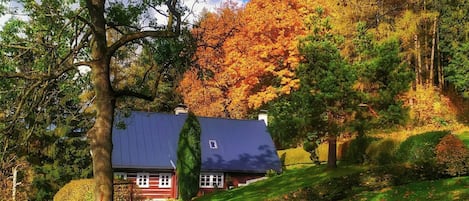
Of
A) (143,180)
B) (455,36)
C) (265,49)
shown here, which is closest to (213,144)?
(143,180)

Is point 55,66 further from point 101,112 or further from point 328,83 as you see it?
point 328,83

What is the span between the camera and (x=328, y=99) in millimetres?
21391

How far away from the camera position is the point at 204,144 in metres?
31.6

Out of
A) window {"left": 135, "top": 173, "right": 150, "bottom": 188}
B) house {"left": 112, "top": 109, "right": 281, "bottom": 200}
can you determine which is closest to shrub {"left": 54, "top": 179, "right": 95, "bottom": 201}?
house {"left": 112, "top": 109, "right": 281, "bottom": 200}

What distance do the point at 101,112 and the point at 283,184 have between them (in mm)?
14502

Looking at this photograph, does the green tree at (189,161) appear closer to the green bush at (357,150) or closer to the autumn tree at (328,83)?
the autumn tree at (328,83)

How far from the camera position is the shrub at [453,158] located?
637 inches

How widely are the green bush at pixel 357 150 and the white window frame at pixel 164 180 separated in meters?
10.5

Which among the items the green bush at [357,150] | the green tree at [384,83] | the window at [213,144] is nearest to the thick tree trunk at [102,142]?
the green tree at [384,83]

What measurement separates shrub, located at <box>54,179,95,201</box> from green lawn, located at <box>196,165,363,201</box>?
20.7ft

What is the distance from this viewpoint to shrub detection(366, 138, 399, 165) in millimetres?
21422

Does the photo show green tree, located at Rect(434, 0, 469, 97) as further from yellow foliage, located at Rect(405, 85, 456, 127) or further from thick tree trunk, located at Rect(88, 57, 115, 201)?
thick tree trunk, located at Rect(88, 57, 115, 201)

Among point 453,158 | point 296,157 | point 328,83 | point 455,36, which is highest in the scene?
point 455,36

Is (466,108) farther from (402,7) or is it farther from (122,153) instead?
(122,153)
